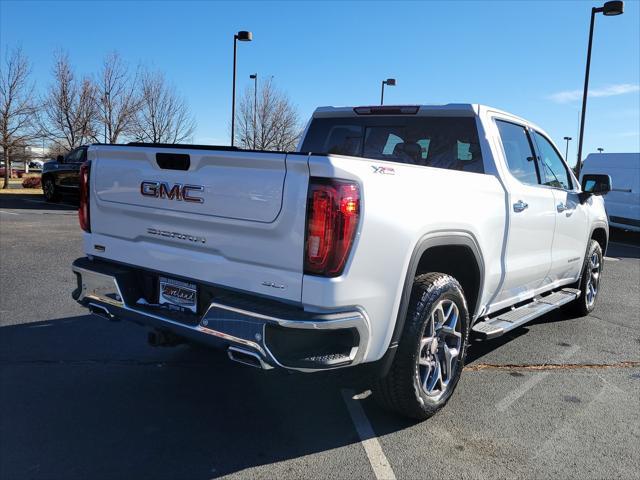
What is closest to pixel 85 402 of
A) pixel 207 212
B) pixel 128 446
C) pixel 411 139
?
pixel 128 446

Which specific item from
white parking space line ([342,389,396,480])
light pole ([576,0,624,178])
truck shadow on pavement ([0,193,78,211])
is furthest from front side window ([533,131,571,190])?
truck shadow on pavement ([0,193,78,211])

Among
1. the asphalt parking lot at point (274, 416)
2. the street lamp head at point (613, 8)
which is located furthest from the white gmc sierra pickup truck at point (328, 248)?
the street lamp head at point (613, 8)

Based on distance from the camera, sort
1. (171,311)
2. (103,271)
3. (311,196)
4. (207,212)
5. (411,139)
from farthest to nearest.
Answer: (411,139) < (103,271) < (171,311) < (207,212) < (311,196)

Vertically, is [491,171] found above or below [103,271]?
above

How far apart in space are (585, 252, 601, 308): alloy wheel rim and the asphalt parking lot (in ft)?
3.53

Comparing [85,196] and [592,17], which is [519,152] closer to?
[85,196]

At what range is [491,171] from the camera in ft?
13.5

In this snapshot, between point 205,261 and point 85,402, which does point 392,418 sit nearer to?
point 205,261

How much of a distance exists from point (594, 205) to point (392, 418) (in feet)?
13.2

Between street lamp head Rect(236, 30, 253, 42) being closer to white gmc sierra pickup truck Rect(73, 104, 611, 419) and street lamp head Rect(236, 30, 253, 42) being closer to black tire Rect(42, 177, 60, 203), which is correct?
black tire Rect(42, 177, 60, 203)

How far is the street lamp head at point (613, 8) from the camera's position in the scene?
1623cm

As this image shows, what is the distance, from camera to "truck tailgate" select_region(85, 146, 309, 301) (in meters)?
2.74

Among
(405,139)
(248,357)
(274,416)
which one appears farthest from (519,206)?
(248,357)

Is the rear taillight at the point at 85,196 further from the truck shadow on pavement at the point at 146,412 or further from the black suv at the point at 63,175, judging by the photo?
the black suv at the point at 63,175
